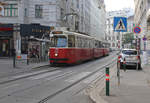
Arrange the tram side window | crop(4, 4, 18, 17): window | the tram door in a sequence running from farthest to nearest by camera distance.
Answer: the tram door, crop(4, 4, 18, 17): window, the tram side window

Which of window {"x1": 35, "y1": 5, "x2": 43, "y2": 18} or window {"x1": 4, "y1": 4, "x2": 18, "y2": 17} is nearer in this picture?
window {"x1": 4, "y1": 4, "x2": 18, "y2": 17}

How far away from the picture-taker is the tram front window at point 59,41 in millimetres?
19667

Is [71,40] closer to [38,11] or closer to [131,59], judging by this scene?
[131,59]

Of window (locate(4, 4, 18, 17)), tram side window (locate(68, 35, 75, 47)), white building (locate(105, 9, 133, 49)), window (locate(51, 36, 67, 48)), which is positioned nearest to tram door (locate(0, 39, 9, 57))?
window (locate(4, 4, 18, 17))

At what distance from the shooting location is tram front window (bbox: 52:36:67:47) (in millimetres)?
19667

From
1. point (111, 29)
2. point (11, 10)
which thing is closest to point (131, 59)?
point (11, 10)

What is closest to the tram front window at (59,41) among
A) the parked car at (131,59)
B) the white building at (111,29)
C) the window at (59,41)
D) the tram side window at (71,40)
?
the window at (59,41)

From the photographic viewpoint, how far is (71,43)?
20.0 metres

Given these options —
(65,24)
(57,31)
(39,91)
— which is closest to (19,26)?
(65,24)

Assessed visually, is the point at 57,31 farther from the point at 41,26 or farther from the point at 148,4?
the point at 148,4

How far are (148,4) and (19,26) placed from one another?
21.0 metres

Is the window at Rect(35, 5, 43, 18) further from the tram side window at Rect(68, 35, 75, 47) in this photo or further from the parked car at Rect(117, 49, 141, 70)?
the parked car at Rect(117, 49, 141, 70)

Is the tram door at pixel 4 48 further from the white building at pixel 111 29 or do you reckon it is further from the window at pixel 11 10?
the white building at pixel 111 29

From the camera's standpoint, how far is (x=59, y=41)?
781 inches
